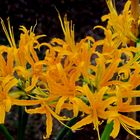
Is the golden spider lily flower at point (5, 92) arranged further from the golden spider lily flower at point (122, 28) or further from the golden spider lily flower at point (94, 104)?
the golden spider lily flower at point (122, 28)

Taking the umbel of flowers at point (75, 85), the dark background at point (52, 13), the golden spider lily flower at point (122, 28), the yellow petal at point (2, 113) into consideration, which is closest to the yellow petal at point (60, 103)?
the umbel of flowers at point (75, 85)

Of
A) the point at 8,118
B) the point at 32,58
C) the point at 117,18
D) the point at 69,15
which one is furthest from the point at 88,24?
the point at 32,58

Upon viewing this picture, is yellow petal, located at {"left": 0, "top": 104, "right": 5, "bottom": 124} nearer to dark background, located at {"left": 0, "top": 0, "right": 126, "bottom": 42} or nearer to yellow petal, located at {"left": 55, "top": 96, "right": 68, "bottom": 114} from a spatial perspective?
yellow petal, located at {"left": 55, "top": 96, "right": 68, "bottom": 114}

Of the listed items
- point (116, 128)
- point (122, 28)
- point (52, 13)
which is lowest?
point (116, 128)

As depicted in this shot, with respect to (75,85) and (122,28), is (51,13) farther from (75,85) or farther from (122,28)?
(75,85)

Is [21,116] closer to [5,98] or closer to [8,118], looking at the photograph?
[5,98]

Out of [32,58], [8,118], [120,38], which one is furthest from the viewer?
[8,118]

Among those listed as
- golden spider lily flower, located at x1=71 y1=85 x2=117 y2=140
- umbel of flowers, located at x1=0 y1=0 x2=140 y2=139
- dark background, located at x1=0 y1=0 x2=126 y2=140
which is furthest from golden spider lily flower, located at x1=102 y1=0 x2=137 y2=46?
dark background, located at x1=0 y1=0 x2=126 y2=140

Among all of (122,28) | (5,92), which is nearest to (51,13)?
(122,28)
